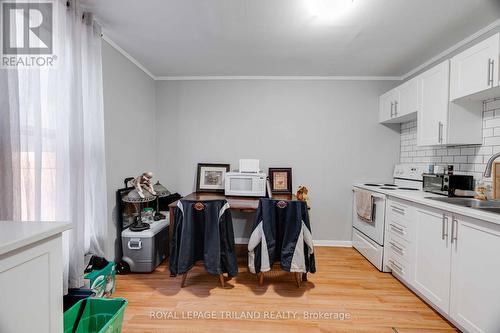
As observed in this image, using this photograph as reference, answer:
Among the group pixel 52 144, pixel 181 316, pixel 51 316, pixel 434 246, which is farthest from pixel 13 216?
pixel 434 246

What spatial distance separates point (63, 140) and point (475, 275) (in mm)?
2950

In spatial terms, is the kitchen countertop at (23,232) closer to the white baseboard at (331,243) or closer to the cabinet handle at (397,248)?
the cabinet handle at (397,248)

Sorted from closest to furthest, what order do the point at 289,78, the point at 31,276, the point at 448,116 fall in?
the point at 31,276 < the point at 448,116 < the point at 289,78

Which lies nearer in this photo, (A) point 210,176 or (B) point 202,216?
(B) point 202,216

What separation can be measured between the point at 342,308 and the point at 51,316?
1.97 m

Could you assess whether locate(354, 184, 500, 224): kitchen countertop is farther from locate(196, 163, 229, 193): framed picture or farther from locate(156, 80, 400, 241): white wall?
locate(196, 163, 229, 193): framed picture

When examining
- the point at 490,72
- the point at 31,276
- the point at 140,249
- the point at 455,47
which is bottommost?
the point at 140,249

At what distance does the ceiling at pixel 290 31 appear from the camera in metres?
1.74

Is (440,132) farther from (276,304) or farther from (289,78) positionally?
(276,304)

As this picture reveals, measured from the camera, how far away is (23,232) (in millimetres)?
817

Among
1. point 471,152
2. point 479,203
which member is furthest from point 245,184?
point 471,152

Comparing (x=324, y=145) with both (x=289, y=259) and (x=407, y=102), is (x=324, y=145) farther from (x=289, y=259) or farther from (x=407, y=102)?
(x=289, y=259)

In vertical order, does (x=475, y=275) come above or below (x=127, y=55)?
below

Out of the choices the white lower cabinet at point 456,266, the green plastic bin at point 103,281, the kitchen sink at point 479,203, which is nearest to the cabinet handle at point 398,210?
the white lower cabinet at point 456,266
